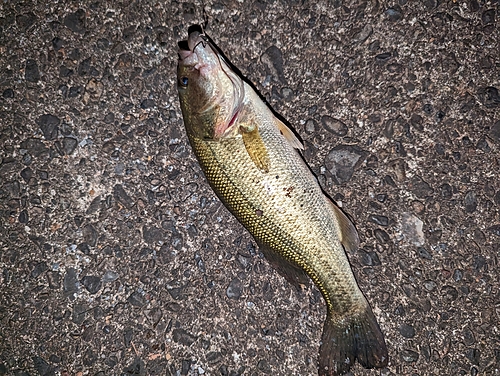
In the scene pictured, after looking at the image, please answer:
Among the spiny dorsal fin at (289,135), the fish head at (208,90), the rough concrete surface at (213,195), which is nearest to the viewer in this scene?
the fish head at (208,90)

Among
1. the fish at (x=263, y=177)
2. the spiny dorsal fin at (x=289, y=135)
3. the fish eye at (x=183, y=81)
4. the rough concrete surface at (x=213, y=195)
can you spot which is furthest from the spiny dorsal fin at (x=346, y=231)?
the fish eye at (x=183, y=81)

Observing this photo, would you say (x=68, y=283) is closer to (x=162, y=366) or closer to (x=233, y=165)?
(x=162, y=366)

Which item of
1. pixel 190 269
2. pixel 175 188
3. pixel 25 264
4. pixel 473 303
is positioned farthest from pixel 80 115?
pixel 473 303

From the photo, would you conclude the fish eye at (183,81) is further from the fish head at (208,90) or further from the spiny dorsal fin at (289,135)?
the spiny dorsal fin at (289,135)

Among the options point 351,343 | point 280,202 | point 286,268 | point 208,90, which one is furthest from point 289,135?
point 351,343

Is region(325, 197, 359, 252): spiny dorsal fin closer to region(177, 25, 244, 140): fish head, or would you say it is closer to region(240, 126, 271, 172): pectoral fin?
region(240, 126, 271, 172): pectoral fin

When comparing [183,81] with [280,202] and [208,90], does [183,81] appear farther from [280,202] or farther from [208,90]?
[280,202]

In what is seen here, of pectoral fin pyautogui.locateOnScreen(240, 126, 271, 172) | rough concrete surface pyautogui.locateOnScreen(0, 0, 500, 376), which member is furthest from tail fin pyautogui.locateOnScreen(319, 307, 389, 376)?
pectoral fin pyautogui.locateOnScreen(240, 126, 271, 172)
